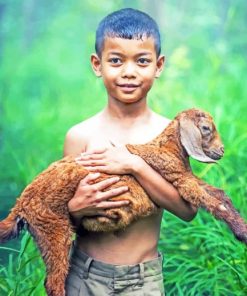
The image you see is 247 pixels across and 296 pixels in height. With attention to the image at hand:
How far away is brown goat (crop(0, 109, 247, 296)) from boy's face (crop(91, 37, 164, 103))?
209 millimetres

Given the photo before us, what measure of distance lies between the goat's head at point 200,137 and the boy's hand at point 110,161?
21cm

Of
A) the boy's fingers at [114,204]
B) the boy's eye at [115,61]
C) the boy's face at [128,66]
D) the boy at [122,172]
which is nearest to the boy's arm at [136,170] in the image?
the boy at [122,172]

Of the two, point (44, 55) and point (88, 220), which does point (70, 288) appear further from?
point (44, 55)

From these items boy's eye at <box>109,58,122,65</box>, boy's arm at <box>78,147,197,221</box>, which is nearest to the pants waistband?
boy's arm at <box>78,147,197,221</box>

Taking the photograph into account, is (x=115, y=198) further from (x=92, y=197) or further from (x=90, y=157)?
(x=90, y=157)

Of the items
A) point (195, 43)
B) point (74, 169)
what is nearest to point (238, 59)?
point (195, 43)

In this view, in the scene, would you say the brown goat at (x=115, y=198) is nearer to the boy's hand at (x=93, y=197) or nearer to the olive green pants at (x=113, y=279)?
the boy's hand at (x=93, y=197)

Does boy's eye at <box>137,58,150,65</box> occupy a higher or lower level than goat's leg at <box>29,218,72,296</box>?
higher

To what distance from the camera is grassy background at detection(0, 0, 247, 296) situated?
16.4ft

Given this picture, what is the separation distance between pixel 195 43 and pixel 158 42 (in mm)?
2189

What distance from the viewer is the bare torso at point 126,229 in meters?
3.02

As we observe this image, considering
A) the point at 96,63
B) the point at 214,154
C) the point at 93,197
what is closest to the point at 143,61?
the point at 96,63

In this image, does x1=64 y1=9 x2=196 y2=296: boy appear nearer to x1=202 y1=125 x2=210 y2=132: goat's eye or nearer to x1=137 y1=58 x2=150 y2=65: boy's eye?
x1=137 y1=58 x2=150 y2=65: boy's eye

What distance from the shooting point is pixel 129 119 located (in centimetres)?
313
